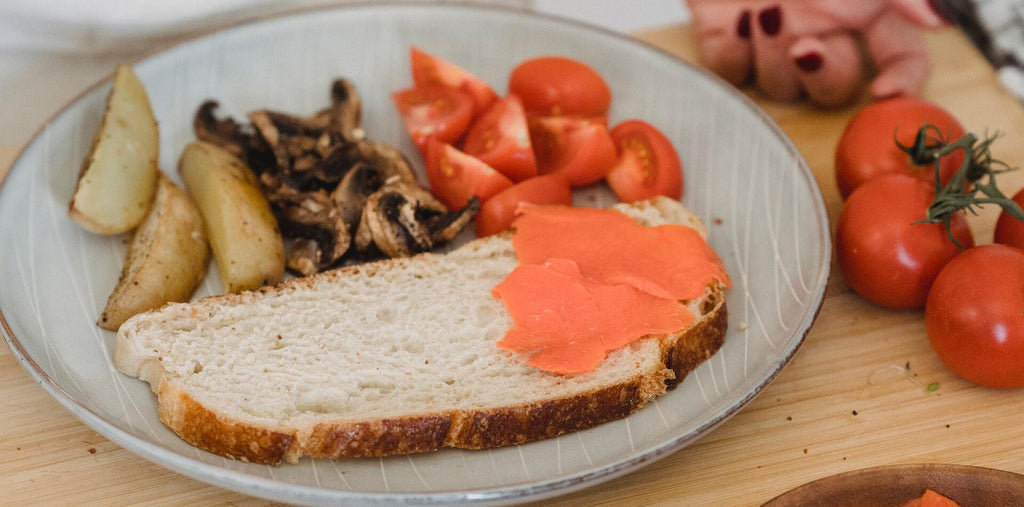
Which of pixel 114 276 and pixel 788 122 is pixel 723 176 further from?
pixel 114 276

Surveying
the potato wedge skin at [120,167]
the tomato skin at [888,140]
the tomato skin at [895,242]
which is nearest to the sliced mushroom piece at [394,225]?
the potato wedge skin at [120,167]

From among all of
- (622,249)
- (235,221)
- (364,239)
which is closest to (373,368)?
(364,239)

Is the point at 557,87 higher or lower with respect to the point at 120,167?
lower

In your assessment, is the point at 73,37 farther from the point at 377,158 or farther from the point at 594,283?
the point at 594,283

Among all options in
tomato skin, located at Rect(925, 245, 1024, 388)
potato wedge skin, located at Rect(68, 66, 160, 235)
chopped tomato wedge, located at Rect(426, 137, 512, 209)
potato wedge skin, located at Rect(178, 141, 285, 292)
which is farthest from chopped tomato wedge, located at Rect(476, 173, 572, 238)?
tomato skin, located at Rect(925, 245, 1024, 388)

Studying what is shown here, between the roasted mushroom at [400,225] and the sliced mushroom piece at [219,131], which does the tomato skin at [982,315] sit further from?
the sliced mushroom piece at [219,131]

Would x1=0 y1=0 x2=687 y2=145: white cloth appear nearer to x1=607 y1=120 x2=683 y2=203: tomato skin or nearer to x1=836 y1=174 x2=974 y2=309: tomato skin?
x1=607 y1=120 x2=683 y2=203: tomato skin
